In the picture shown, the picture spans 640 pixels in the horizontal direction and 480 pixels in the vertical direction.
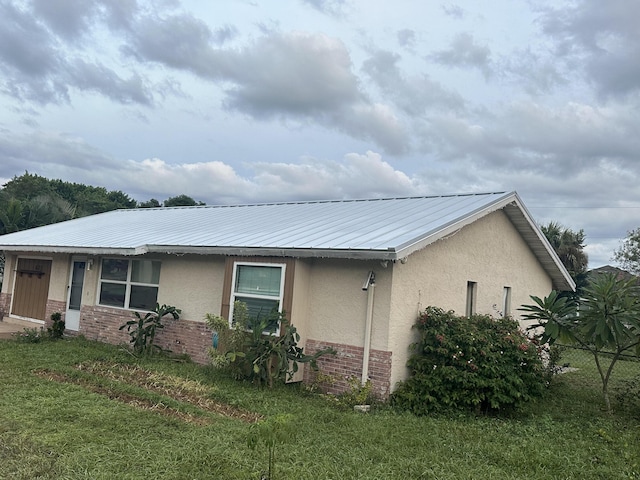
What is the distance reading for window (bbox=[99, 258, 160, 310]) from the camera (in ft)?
38.7

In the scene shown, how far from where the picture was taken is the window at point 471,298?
1053 cm

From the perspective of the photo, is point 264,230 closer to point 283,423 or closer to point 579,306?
point 579,306

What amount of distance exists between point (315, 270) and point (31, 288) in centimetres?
1033

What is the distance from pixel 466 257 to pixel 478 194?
1925mm

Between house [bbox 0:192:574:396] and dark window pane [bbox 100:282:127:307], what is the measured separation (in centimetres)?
3

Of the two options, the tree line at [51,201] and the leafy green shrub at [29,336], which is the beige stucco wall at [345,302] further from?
the tree line at [51,201]

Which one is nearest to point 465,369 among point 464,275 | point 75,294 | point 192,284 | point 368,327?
point 368,327

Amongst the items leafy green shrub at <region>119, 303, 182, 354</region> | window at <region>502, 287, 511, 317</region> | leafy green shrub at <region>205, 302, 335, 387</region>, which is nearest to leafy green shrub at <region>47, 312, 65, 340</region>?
leafy green shrub at <region>119, 303, 182, 354</region>

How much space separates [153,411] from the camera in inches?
265

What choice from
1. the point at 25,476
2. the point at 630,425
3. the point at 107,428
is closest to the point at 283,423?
the point at 25,476

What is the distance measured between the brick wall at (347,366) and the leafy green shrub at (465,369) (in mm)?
317

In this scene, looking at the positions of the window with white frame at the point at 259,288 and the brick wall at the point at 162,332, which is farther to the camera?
the brick wall at the point at 162,332

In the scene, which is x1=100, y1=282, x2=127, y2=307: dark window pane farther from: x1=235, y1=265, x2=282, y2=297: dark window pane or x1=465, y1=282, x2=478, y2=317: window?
x1=465, y1=282, x2=478, y2=317: window

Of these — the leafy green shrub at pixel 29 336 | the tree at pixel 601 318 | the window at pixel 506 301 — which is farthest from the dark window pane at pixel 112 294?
the tree at pixel 601 318
